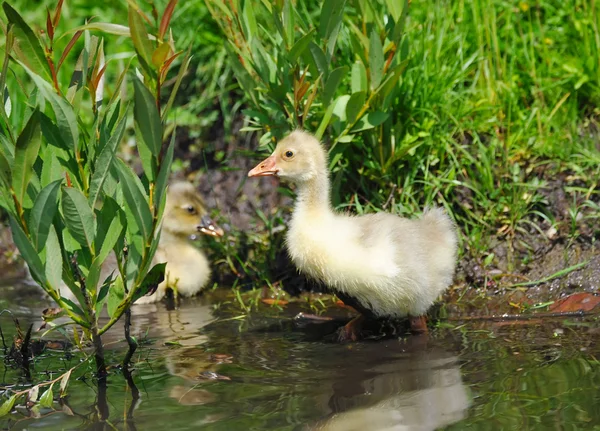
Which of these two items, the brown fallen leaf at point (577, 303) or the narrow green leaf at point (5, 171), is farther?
the brown fallen leaf at point (577, 303)

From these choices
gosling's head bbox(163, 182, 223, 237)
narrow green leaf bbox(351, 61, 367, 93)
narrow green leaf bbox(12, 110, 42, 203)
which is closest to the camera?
narrow green leaf bbox(12, 110, 42, 203)

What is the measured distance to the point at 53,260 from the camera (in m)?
3.70

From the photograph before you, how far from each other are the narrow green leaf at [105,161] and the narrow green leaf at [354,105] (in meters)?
1.56

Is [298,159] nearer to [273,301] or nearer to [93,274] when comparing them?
[273,301]

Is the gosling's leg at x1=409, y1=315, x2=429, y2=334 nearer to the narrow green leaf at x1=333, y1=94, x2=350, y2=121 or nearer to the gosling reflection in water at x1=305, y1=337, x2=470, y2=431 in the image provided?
the gosling reflection in water at x1=305, y1=337, x2=470, y2=431

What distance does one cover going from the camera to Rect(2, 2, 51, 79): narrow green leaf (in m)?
3.60

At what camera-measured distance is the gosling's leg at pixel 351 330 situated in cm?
473

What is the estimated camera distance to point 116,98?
13.4ft

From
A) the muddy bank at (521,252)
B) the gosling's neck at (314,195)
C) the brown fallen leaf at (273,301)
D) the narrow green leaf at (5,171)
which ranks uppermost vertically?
the narrow green leaf at (5,171)

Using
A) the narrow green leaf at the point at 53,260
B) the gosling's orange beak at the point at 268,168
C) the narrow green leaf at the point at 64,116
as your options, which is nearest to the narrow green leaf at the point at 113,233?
the narrow green leaf at the point at 53,260

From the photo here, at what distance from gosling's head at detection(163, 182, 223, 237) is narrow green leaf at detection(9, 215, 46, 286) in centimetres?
247

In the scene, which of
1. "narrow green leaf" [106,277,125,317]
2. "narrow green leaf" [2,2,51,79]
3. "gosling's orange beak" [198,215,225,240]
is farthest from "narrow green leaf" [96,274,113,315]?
"gosling's orange beak" [198,215,225,240]

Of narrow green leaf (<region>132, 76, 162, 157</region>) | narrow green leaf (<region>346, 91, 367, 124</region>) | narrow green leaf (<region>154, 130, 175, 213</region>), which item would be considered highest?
narrow green leaf (<region>346, 91, 367, 124</region>)

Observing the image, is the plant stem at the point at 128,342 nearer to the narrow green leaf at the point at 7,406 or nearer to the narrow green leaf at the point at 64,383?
the narrow green leaf at the point at 64,383
